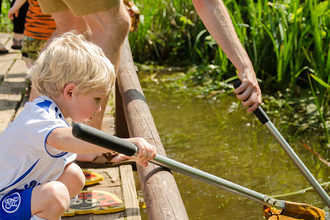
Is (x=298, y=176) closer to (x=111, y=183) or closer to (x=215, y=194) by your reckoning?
(x=215, y=194)

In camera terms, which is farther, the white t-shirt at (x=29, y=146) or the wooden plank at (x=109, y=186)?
the wooden plank at (x=109, y=186)

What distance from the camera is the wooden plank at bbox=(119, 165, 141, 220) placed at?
189 cm

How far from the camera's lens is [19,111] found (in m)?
3.04

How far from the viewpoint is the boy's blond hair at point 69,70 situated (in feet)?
4.80

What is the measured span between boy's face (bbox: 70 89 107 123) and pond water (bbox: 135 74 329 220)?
1.12 metres

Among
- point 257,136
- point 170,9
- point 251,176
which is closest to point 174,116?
point 257,136

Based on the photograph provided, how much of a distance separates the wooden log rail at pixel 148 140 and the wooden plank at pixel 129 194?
29 centimetres

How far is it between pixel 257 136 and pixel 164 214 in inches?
89.8

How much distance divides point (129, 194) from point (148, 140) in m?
0.39

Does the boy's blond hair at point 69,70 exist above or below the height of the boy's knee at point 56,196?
above

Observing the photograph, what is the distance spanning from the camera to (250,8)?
4242 millimetres

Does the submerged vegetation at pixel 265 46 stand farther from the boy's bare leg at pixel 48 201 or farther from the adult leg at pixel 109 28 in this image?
the boy's bare leg at pixel 48 201

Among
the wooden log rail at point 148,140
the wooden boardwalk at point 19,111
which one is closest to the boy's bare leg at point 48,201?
the wooden log rail at point 148,140

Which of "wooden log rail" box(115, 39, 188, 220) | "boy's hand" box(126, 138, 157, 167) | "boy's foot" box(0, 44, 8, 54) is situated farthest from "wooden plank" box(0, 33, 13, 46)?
"boy's hand" box(126, 138, 157, 167)
